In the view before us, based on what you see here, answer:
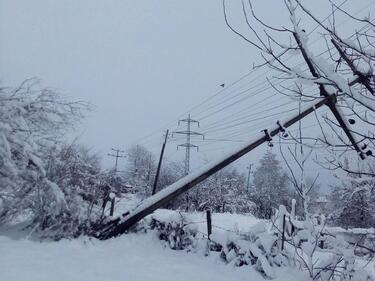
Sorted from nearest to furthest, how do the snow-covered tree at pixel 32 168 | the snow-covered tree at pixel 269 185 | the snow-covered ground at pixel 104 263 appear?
the snow-covered ground at pixel 104 263 < the snow-covered tree at pixel 32 168 < the snow-covered tree at pixel 269 185

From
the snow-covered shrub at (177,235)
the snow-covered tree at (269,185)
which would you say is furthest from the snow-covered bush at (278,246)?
the snow-covered tree at (269,185)

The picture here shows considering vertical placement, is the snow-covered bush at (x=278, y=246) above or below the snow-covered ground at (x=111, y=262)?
above

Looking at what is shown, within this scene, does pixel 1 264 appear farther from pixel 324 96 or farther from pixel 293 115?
pixel 293 115

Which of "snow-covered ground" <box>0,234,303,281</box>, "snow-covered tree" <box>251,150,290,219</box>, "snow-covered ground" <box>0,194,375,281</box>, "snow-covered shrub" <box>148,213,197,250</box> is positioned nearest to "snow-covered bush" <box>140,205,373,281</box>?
"snow-covered shrub" <box>148,213,197,250</box>

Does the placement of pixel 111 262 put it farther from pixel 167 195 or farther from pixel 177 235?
pixel 167 195

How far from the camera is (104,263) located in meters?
7.28

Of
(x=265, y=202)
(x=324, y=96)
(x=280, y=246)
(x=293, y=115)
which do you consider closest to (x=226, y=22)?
(x=324, y=96)

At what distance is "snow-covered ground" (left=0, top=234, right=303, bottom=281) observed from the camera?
19.7ft

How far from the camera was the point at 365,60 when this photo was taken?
2445 mm

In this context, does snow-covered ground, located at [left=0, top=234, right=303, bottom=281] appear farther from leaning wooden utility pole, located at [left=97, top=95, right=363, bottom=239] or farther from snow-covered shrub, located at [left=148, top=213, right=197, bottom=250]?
leaning wooden utility pole, located at [left=97, top=95, right=363, bottom=239]

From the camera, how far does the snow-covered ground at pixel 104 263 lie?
5992 millimetres

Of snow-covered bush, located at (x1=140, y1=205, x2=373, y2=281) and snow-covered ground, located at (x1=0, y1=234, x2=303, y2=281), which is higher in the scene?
snow-covered bush, located at (x1=140, y1=205, x2=373, y2=281)

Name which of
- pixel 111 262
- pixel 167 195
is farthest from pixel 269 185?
pixel 111 262

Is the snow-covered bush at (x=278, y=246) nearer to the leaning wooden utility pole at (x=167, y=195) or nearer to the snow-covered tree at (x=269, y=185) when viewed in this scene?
the leaning wooden utility pole at (x=167, y=195)
